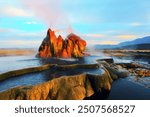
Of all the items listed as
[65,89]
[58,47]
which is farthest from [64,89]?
[58,47]

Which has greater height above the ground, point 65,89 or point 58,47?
point 58,47

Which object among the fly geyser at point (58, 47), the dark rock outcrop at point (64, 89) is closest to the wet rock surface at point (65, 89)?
the dark rock outcrop at point (64, 89)

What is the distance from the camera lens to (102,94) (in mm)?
31094

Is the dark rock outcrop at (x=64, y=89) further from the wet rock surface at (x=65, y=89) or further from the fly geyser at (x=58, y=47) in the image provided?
the fly geyser at (x=58, y=47)

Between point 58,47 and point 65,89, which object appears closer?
point 65,89

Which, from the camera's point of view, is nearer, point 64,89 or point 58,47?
point 64,89

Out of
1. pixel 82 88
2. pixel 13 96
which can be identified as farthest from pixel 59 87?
pixel 13 96

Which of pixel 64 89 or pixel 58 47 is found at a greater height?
pixel 58 47

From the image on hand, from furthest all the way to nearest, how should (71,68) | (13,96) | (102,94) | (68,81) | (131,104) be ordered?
(71,68) < (102,94) < (68,81) < (13,96) < (131,104)

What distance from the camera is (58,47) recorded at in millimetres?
69312

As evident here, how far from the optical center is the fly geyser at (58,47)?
67938 mm

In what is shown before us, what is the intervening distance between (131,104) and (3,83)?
1722 centimetres

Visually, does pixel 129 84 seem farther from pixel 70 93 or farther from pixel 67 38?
pixel 67 38

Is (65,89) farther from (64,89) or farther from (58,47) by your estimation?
(58,47)
